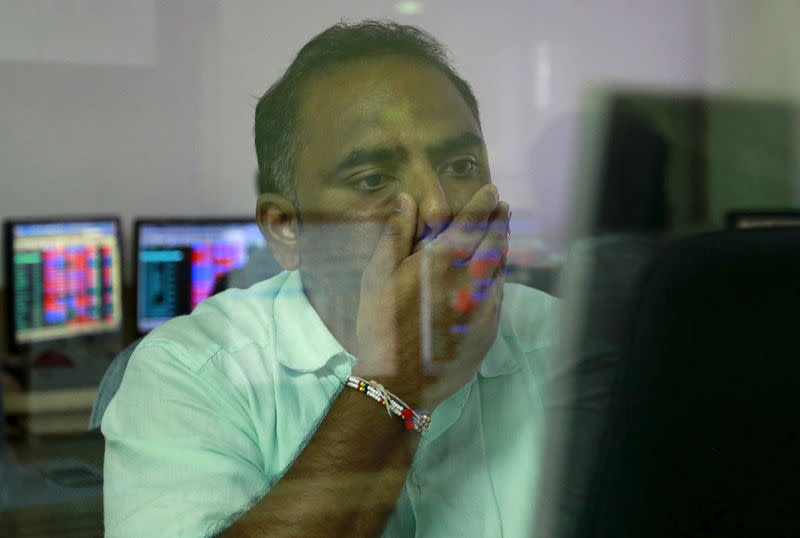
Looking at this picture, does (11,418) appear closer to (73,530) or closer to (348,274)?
(73,530)

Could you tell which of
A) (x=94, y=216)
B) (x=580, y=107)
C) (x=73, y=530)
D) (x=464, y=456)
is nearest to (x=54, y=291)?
(x=94, y=216)

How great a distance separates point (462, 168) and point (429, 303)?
0.15 m

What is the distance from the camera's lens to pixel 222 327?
2.77 ft

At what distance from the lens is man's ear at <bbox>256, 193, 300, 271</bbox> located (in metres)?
0.85

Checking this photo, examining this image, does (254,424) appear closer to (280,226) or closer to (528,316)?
(280,226)

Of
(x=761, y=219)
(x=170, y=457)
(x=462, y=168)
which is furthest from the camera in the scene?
(x=761, y=219)

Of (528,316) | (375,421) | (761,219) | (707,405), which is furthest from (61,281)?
(761,219)

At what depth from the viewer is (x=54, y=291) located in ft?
2.91

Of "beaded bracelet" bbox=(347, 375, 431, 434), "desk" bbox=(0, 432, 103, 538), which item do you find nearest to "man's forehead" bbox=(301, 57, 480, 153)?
"beaded bracelet" bbox=(347, 375, 431, 434)

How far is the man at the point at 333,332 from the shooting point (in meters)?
0.80

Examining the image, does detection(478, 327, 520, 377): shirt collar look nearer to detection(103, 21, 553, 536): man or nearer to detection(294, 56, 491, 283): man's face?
detection(103, 21, 553, 536): man

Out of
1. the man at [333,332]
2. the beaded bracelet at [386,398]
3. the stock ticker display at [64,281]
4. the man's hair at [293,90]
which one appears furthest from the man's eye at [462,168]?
the stock ticker display at [64,281]

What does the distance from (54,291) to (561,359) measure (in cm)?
54

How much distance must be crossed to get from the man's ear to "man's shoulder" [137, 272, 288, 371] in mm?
20
